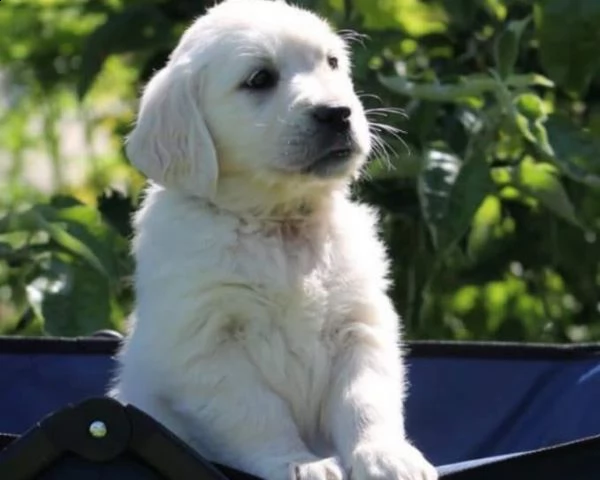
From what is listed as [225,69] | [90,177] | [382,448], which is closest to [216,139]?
[225,69]

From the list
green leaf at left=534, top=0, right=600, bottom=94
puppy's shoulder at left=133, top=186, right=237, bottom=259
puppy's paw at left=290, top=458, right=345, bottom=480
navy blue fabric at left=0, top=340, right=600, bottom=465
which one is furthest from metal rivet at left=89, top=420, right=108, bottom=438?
green leaf at left=534, top=0, right=600, bottom=94

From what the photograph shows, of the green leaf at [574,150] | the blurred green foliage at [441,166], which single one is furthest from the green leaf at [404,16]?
the green leaf at [574,150]

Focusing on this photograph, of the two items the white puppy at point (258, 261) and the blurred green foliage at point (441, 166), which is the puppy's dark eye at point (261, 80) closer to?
the white puppy at point (258, 261)

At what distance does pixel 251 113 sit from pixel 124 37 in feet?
4.29

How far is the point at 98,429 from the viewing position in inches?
75.1

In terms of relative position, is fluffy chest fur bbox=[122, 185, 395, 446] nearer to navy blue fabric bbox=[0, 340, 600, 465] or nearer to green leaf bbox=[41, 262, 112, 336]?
navy blue fabric bbox=[0, 340, 600, 465]

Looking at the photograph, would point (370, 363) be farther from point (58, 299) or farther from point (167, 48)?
point (167, 48)

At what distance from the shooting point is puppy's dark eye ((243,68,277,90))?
2.52 metres

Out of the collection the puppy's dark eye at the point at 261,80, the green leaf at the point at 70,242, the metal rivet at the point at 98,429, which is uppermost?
the puppy's dark eye at the point at 261,80

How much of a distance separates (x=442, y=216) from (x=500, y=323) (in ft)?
2.85

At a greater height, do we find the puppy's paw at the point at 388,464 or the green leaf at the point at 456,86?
the puppy's paw at the point at 388,464

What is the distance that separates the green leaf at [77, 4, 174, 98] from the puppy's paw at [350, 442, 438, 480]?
1.71 metres

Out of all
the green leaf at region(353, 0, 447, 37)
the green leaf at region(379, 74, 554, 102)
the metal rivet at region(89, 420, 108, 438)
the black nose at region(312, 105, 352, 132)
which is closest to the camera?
the metal rivet at region(89, 420, 108, 438)

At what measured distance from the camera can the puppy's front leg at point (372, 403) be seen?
7.21 ft
